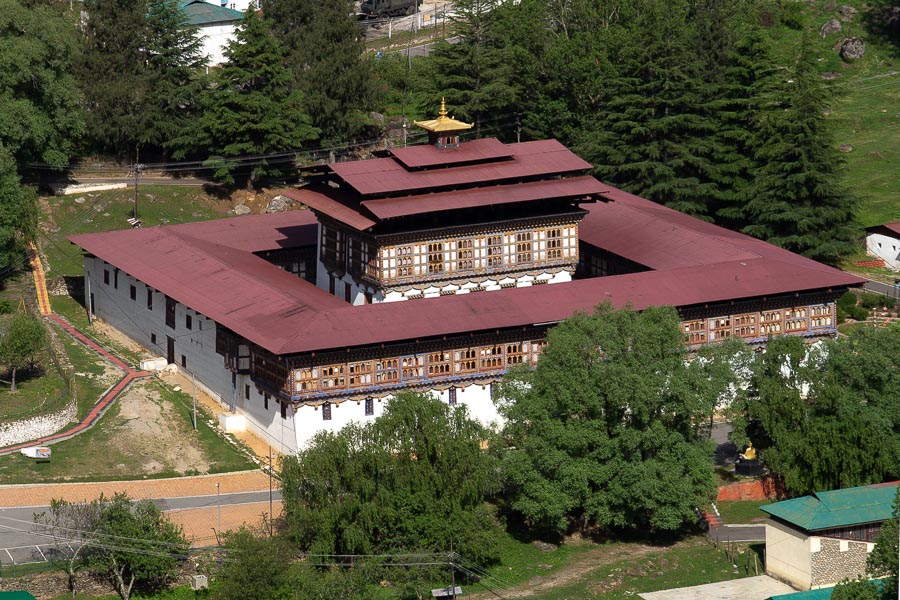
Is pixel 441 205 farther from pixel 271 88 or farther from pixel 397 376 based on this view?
pixel 271 88

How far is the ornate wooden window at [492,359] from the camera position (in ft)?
303

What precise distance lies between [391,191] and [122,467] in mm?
22040

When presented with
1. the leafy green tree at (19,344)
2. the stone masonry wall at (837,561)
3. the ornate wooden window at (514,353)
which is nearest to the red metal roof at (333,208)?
the ornate wooden window at (514,353)

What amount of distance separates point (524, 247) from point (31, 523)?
34.2 meters

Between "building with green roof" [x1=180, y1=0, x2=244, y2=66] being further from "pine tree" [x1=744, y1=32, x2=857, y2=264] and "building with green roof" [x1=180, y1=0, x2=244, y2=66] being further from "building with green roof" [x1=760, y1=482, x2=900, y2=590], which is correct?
"building with green roof" [x1=760, y1=482, x2=900, y2=590]

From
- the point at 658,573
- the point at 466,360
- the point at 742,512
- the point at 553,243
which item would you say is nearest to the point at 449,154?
the point at 553,243

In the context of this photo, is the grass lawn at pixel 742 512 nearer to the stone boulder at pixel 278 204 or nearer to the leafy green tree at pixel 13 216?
the leafy green tree at pixel 13 216

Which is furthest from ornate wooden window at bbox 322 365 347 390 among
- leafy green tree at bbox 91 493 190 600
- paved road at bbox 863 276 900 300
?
paved road at bbox 863 276 900 300

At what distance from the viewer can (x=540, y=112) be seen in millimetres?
134875

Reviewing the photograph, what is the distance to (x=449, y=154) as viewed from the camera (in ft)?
340

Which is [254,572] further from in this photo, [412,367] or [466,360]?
[466,360]

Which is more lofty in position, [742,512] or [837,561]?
[742,512]

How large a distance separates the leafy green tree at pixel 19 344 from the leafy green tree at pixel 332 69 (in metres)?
43.7

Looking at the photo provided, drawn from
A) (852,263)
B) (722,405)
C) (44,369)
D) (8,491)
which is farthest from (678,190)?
(8,491)
